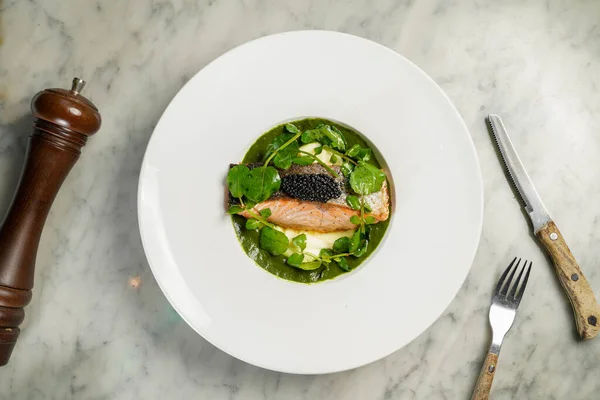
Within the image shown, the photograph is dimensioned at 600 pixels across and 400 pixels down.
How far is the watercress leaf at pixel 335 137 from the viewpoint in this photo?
221cm

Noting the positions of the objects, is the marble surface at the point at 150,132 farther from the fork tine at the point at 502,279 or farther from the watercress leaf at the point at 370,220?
the watercress leaf at the point at 370,220

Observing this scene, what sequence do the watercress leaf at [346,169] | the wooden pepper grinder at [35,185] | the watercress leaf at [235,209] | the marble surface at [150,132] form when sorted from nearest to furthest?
the wooden pepper grinder at [35,185], the watercress leaf at [235,209], the watercress leaf at [346,169], the marble surface at [150,132]

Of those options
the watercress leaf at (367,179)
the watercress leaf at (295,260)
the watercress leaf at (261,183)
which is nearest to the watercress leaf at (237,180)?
the watercress leaf at (261,183)

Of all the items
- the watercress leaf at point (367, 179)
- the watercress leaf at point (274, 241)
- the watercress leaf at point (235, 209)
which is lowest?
the watercress leaf at point (274, 241)

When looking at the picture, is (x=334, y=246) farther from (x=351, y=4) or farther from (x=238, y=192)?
(x=351, y=4)

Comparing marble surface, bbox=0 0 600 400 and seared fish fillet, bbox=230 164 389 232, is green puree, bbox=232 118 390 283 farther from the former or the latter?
marble surface, bbox=0 0 600 400

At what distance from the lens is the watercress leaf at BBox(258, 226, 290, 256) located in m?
2.21

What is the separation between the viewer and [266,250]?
88.6 inches

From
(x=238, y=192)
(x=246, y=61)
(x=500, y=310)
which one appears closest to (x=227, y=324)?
(x=238, y=192)

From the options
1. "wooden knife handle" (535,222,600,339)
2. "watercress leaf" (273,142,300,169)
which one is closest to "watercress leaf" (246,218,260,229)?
"watercress leaf" (273,142,300,169)

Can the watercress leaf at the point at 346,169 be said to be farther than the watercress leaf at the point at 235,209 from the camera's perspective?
Yes

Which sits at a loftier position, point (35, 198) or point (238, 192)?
point (238, 192)

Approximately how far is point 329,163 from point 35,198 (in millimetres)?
1153

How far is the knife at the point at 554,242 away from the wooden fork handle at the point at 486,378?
42 centimetres
